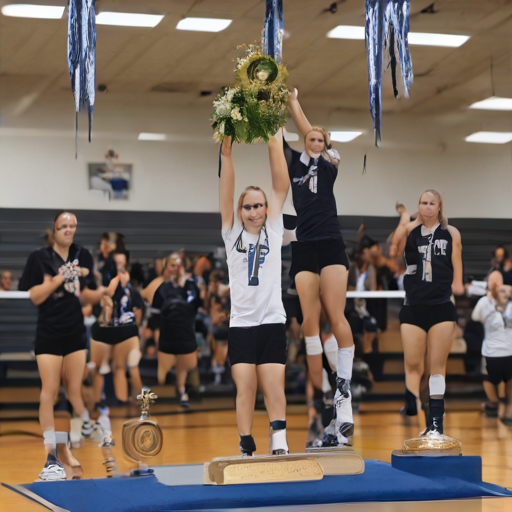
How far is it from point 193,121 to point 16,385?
131 inches

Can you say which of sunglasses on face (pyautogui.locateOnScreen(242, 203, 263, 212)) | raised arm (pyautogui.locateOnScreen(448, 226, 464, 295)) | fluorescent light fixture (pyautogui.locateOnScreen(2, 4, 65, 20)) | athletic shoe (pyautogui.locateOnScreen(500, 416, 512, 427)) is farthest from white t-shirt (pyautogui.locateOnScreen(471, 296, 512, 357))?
fluorescent light fixture (pyautogui.locateOnScreen(2, 4, 65, 20))

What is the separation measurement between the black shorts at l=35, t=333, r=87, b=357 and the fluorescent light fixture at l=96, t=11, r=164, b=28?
10.4 feet

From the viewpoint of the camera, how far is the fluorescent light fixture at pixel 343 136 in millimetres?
7426

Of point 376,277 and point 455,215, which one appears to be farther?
point 376,277

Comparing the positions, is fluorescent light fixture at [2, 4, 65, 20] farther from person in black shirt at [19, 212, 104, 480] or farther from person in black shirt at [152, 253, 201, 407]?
person in black shirt at [152, 253, 201, 407]

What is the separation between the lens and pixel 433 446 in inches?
185

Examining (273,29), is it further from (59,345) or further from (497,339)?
(497,339)

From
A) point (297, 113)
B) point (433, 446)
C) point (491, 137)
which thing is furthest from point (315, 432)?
point (491, 137)

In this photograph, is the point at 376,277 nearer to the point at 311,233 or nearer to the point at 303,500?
the point at 311,233

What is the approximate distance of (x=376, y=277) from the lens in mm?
7910

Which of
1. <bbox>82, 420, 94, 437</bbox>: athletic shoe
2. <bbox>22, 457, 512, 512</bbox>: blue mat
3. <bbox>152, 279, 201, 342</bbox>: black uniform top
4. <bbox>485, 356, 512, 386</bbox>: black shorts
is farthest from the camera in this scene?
<bbox>152, 279, 201, 342</bbox>: black uniform top

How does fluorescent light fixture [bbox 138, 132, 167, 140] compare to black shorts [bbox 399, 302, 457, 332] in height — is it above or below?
above

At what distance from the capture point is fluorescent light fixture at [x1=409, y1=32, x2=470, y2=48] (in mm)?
7055

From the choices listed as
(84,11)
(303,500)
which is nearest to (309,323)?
(303,500)
